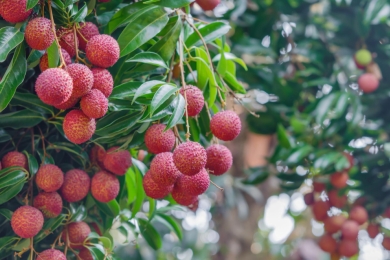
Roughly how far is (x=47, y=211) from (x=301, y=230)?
8.41ft

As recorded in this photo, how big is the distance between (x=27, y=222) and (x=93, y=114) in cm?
21

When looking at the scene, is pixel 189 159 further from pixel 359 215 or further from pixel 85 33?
pixel 359 215

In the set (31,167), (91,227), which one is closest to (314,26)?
(91,227)

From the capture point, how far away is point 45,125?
936 millimetres

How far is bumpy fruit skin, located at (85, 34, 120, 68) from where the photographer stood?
2.52 feet

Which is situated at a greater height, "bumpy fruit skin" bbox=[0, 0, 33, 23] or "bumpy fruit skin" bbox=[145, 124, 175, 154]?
"bumpy fruit skin" bbox=[0, 0, 33, 23]

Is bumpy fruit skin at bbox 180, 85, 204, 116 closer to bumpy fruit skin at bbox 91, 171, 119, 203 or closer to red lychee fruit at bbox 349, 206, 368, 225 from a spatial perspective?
bumpy fruit skin at bbox 91, 171, 119, 203

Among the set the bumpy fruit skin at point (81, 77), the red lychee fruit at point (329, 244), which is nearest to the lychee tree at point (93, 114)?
the bumpy fruit skin at point (81, 77)

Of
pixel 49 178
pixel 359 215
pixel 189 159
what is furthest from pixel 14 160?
pixel 359 215

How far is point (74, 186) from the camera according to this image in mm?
889

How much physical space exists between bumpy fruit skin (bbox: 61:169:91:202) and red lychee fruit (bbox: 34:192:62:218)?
0.02 meters

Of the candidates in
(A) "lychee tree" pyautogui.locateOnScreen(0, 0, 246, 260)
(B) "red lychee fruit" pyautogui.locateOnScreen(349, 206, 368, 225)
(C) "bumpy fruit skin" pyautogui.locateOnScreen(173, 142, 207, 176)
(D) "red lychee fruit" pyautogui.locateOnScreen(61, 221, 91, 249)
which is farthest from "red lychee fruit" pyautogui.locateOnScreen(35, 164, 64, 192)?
(B) "red lychee fruit" pyautogui.locateOnScreen(349, 206, 368, 225)

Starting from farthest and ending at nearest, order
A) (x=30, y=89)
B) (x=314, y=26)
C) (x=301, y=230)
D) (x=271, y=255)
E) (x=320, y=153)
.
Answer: (x=301, y=230) < (x=271, y=255) < (x=314, y=26) < (x=320, y=153) < (x=30, y=89)

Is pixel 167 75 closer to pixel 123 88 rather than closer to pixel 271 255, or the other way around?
pixel 123 88
